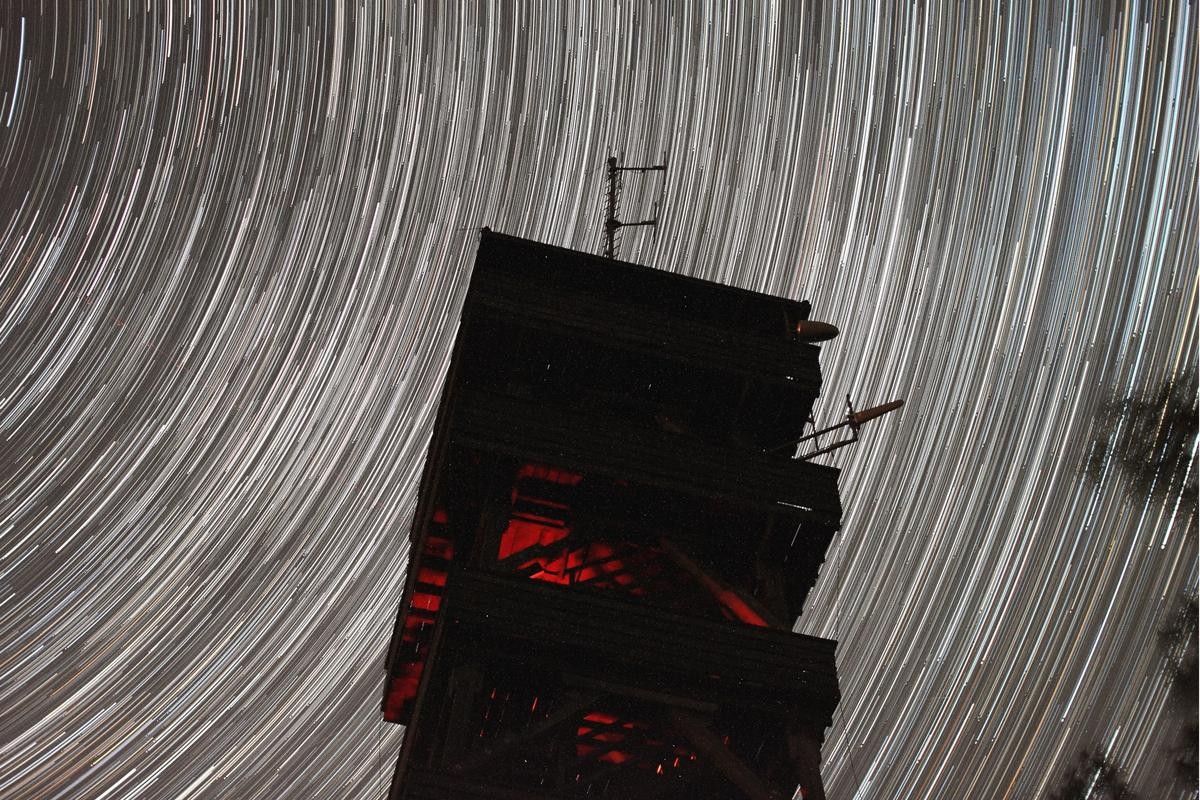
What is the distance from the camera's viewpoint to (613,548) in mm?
15367

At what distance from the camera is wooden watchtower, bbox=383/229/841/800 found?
12.0 meters

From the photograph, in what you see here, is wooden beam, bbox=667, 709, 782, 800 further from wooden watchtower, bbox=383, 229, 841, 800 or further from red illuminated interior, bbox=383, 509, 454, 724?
red illuminated interior, bbox=383, 509, 454, 724

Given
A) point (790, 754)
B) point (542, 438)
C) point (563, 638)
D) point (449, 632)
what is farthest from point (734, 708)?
point (542, 438)

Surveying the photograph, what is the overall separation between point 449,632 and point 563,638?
124 centimetres

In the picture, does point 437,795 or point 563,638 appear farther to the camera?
point 563,638

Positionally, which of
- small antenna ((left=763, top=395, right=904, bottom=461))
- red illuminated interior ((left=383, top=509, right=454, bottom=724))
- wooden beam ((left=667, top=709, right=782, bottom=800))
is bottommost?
red illuminated interior ((left=383, top=509, right=454, bottom=724))

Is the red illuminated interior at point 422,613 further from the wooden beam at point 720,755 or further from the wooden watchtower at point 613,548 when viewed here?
the wooden beam at point 720,755

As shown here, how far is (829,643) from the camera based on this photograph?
41.5 ft

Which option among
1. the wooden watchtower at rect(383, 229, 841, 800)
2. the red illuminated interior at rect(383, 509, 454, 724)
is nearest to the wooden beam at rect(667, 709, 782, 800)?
the wooden watchtower at rect(383, 229, 841, 800)

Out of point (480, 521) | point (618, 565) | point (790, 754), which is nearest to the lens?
point (790, 754)

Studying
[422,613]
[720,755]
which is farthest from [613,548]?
[720,755]

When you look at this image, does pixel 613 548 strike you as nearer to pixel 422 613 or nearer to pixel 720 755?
pixel 422 613

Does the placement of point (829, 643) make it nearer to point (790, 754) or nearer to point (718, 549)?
point (790, 754)

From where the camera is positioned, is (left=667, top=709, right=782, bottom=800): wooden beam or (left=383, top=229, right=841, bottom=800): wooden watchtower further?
(left=383, top=229, right=841, bottom=800): wooden watchtower
